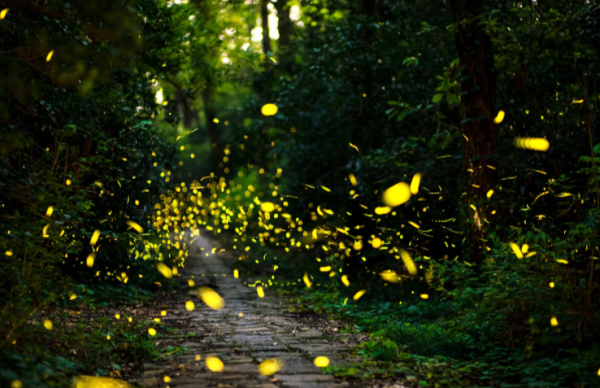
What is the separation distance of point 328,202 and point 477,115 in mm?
7056

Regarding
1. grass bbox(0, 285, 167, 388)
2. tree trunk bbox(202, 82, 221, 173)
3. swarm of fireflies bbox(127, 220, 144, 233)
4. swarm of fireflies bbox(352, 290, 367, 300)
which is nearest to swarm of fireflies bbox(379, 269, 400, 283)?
swarm of fireflies bbox(352, 290, 367, 300)

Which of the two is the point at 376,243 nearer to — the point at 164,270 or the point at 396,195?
the point at 396,195

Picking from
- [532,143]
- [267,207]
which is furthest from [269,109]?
[532,143]

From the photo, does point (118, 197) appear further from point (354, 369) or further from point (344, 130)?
point (354, 369)

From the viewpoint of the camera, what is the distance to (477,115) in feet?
29.4

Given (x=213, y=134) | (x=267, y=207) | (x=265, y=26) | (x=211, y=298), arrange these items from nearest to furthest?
1. (x=211, y=298)
2. (x=267, y=207)
3. (x=265, y=26)
4. (x=213, y=134)

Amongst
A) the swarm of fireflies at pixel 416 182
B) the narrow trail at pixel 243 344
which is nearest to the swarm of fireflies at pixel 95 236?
the narrow trail at pixel 243 344

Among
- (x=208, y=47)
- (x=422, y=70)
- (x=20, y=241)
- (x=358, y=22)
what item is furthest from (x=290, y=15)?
(x=20, y=241)

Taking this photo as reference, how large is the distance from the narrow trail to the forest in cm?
4

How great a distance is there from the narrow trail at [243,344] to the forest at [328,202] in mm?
44

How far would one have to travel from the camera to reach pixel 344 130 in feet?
47.6

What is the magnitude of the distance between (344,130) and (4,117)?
854 centimetres

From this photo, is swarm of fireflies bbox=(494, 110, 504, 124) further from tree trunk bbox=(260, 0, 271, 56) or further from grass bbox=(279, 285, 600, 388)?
tree trunk bbox=(260, 0, 271, 56)

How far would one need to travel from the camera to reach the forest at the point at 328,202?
5852 mm
